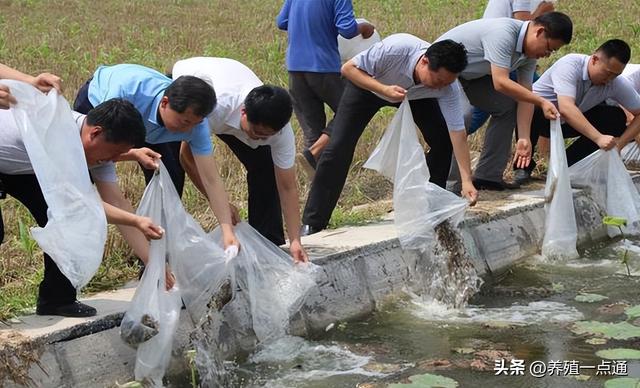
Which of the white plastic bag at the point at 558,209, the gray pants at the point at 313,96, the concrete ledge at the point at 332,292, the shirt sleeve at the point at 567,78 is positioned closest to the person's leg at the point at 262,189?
the concrete ledge at the point at 332,292

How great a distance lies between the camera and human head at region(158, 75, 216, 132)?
4.73 m

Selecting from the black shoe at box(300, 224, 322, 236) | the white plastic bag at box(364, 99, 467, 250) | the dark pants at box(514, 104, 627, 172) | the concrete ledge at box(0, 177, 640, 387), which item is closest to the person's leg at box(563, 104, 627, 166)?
the dark pants at box(514, 104, 627, 172)

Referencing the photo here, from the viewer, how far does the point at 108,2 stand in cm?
2080

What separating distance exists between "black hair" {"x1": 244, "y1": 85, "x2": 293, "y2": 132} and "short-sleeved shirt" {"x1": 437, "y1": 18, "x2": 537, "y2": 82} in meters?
2.24

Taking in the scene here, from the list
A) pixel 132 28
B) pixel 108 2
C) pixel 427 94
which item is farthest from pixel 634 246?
pixel 108 2

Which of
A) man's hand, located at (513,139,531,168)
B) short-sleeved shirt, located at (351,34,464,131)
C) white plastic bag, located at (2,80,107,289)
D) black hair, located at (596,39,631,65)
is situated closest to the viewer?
white plastic bag, located at (2,80,107,289)

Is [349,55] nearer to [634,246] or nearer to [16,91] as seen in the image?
[634,246]

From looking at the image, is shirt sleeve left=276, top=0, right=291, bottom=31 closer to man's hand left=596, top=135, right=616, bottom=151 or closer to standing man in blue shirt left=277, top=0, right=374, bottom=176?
standing man in blue shirt left=277, top=0, right=374, bottom=176

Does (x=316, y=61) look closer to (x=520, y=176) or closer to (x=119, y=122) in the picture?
(x=520, y=176)

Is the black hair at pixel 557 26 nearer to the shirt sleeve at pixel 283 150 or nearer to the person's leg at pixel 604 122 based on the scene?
the person's leg at pixel 604 122

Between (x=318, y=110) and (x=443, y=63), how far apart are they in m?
1.81

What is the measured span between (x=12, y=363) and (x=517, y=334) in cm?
274

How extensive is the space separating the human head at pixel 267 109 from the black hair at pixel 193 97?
393 mm

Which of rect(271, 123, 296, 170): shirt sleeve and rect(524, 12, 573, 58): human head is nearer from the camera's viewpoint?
rect(271, 123, 296, 170): shirt sleeve
